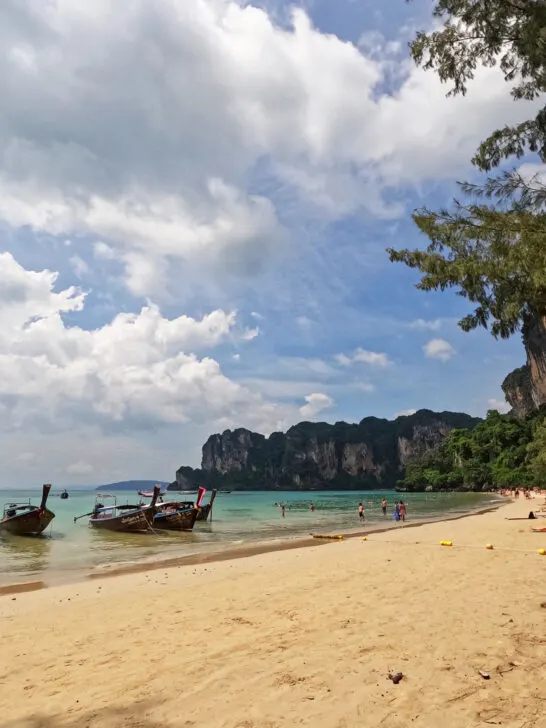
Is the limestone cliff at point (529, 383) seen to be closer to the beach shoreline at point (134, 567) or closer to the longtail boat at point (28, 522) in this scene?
the beach shoreline at point (134, 567)

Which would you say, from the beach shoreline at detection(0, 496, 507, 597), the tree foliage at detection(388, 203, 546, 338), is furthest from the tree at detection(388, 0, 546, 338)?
the beach shoreline at detection(0, 496, 507, 597)

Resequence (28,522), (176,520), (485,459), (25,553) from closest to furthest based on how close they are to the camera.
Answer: (25,553) < (28,522) < (176,520) < (485,459)

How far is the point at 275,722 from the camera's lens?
3910 millimetres

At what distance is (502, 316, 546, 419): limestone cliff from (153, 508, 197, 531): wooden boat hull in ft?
221

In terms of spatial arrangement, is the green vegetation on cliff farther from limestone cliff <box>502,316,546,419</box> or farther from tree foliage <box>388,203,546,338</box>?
tree foliage <box>388,203,546,338</box>

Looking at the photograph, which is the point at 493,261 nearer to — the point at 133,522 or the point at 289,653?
the point at 289,653

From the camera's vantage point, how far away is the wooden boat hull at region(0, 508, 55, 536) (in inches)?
1169

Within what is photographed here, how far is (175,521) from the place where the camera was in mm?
31922

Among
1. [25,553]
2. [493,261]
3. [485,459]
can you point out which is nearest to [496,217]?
[493,261]

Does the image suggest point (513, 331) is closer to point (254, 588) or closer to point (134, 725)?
point (134, 725)

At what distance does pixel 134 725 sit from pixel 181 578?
9279 millimetres

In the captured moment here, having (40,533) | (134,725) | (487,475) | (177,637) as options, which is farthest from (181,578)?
(487,475)

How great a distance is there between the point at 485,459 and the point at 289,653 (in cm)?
11350

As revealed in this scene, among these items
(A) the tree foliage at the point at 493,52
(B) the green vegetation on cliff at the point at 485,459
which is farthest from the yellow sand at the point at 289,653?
(B) the green vegetation on cliff at the point at 485,459
